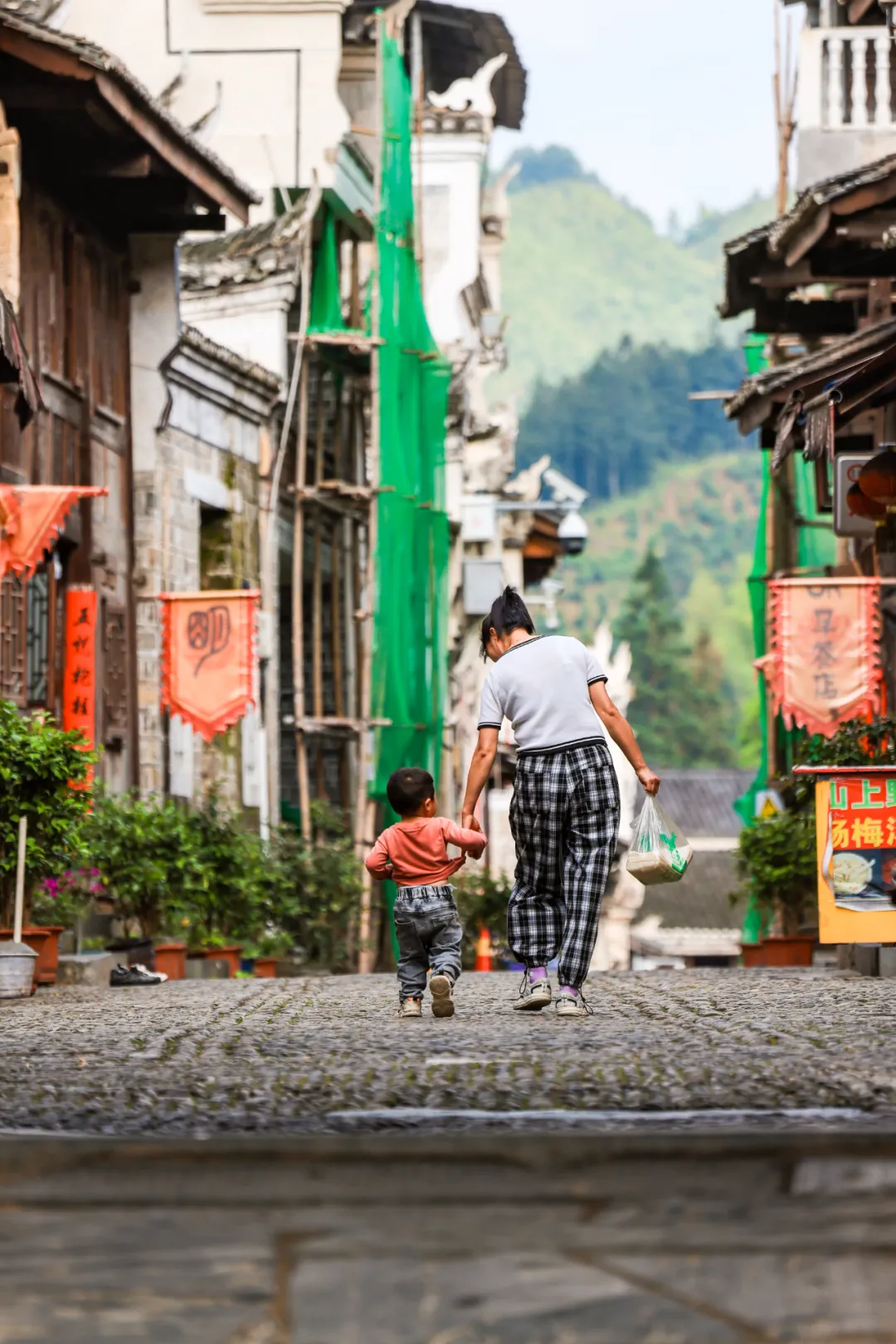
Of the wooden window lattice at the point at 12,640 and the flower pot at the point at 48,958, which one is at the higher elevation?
the wooden window lattice at the point at 12,640

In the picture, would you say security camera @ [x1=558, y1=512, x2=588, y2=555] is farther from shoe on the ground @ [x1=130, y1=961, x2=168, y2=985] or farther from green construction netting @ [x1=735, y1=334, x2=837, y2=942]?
shoe on the ground @ [x1=130, y1=961, x2=168, y2=985]

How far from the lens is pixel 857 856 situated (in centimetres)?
1290

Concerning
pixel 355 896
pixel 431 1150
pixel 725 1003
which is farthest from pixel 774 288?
pixel 431 1150

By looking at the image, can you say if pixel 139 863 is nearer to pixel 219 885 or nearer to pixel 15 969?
pixel 219 885

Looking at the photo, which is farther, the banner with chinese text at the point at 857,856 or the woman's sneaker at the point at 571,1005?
the banner with chinese text at the point at 857,856

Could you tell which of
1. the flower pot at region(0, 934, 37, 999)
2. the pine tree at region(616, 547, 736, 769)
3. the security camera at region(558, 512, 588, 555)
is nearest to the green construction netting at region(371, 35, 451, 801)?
the security camera at region(558, 512, 588, 555)

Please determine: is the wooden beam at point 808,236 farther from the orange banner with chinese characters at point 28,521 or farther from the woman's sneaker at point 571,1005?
the woman's sneaker at point 571,1005

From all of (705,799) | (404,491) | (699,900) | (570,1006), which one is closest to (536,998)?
(570,1006)

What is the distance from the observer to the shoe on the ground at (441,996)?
882cm

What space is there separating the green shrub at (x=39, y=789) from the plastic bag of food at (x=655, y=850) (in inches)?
171

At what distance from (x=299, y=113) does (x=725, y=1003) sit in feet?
63.8

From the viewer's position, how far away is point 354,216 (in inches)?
1095

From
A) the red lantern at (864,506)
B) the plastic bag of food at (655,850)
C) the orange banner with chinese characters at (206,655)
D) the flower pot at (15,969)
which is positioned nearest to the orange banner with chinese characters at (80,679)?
Result: the orange banner with chinese characters at (206,655)

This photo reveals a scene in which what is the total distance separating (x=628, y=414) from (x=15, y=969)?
6734 inches
